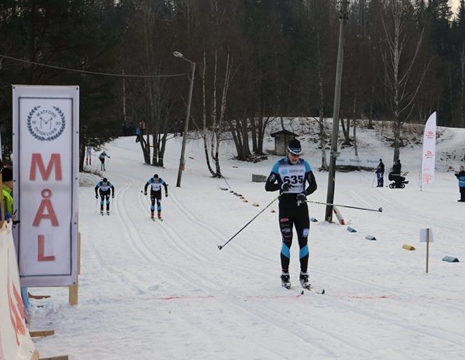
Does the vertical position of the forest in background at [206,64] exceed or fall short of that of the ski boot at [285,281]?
it exceeds it

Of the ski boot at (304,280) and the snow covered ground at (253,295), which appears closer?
the snow covered ground at (253,295)

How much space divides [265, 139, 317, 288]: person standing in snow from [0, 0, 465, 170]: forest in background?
1072 centimetres

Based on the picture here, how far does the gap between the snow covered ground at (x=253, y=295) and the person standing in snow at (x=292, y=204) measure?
1.37ft

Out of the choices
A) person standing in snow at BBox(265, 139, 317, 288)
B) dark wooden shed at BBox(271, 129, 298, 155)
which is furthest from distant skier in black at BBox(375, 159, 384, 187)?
person standing in snow at BBox(265, 139, 317, 288)

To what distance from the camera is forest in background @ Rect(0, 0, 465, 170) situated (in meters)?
30.4

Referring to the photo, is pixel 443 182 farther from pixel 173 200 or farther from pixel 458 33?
pixel 458 33

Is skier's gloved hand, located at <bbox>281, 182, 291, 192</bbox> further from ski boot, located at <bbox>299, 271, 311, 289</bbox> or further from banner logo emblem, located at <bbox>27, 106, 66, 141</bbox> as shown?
banner logo emblem, located at <bbox>27, 106, 66, 141</bbox>

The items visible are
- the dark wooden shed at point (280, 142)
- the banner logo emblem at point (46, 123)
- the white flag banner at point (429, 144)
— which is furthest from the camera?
the dark wooden shed at point (280, 142)

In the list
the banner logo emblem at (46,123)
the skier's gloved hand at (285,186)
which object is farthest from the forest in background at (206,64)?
the banner logo emblem at (46,123)

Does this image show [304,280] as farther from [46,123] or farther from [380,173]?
[380,173]

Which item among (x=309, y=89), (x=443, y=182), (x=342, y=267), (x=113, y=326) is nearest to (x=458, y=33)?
(x=309, y=89)

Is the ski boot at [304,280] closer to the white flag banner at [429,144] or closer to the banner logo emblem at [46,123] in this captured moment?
the banner logo emblem at [46,123]

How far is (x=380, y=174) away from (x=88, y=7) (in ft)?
66.8

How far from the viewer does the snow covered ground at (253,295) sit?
5527 millimetres
